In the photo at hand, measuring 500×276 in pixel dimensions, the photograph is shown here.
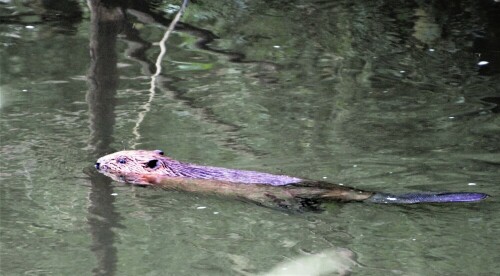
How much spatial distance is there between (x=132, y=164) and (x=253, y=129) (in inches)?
51.7

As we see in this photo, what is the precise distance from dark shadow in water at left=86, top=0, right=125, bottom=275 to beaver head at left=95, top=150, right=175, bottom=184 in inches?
3.3

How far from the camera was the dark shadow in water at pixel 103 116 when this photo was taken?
16.5ft

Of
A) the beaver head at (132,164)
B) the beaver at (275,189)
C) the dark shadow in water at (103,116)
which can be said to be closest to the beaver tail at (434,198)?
the beaver at (275,189)

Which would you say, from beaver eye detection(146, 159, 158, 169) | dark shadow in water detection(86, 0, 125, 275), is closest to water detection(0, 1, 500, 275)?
dark shadow in water detection(86, 0, 125, 275)

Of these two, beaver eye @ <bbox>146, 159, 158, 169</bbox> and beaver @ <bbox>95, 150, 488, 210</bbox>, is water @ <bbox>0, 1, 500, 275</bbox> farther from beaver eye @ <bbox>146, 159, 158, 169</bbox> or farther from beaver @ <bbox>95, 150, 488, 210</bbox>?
beaver eye @ <bbox>146, 159, 158, 169</bbox>

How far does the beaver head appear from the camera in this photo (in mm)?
5832

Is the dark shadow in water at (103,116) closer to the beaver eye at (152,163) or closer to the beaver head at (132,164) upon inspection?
the beaver head at (132,164)

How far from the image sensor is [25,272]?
185 inches

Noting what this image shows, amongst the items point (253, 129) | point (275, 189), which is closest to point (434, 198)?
point (275, 189)

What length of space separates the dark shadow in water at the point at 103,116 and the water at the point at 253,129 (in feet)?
0.06

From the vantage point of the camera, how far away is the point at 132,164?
5.89 meters

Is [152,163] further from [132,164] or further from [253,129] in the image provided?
[253,129]

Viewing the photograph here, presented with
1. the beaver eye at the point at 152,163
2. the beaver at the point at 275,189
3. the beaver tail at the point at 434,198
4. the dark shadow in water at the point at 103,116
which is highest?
the beaver tail at the point at 434,198

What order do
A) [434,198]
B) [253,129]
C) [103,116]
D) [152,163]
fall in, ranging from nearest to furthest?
[434,198], [152,163], [253,129], [103,116]
